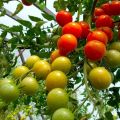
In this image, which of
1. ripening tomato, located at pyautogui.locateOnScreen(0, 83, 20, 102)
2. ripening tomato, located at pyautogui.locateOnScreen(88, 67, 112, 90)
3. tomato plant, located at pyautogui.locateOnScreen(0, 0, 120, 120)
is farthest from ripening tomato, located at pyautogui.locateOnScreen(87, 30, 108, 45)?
ripening tomato, located at pyautogui.locateOnScreen(0, 83, 20, 102)

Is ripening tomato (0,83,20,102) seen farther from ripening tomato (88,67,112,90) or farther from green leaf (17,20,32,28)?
green leaf (17,20,32,28)

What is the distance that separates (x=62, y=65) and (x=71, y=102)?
0.10 m

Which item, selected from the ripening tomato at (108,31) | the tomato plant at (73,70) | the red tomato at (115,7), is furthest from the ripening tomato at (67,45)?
the red tomato at (115,7)

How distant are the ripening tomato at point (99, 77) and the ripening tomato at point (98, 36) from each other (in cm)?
11

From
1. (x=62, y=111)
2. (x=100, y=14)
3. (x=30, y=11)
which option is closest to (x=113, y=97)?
(x=100, y=14)

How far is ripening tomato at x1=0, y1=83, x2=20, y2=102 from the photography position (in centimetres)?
87

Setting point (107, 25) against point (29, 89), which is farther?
point (107, 25)

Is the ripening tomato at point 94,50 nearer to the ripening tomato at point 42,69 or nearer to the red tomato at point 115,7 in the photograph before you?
the ripening tomato at point 42,69

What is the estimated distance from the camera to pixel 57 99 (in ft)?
2.65

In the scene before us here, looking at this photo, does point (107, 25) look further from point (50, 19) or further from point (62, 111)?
point (62, 111)

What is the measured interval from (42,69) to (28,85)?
5cm

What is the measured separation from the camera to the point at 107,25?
3.51 feet

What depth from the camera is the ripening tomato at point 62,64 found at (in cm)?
87

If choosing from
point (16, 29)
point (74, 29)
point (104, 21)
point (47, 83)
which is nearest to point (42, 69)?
point (47, 83)
